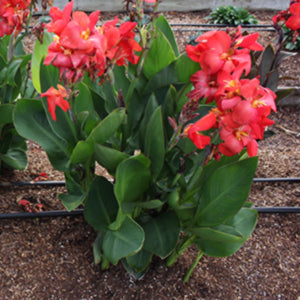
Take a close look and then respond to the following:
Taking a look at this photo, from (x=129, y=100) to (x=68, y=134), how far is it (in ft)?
0.67

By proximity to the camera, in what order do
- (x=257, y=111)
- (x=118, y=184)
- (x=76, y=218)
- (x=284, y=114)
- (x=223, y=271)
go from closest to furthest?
(x=257, y=111) < (x=118, y=184) < (x=223, y=271) < (x=76, y=218) < (x=284, y=114)

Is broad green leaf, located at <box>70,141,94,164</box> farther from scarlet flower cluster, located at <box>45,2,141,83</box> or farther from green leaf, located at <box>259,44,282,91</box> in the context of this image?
green leaf, located at <box>259,44,282,91</box>

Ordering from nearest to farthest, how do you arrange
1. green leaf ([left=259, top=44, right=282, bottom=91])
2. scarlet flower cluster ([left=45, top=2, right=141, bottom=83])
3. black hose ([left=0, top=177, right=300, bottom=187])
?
scarlet flower cluster ([left=45, top=2, right=141, bottom=83]) < green leaf ([left=259, top=44, right=282, bottom=91]) < black hose ([left=0, top=177, right=300, bottom=187])

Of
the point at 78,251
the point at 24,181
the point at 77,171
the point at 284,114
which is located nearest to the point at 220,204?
the point at 77,171

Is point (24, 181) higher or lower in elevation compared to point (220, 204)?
lower

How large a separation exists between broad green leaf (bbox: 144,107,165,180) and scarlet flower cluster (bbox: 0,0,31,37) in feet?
1.90

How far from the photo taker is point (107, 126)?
0.98m

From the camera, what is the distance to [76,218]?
1533 millimetres

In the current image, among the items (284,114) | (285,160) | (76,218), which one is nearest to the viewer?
(76,218)

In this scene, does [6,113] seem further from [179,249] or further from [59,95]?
[179,249]

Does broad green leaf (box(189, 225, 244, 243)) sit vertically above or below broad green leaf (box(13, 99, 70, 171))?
below

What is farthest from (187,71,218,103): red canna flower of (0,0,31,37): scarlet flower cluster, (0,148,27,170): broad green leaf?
(0,148,27,170): broad green leaf

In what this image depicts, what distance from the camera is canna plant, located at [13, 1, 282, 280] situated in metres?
0.82

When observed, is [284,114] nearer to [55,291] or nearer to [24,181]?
[24,181]
